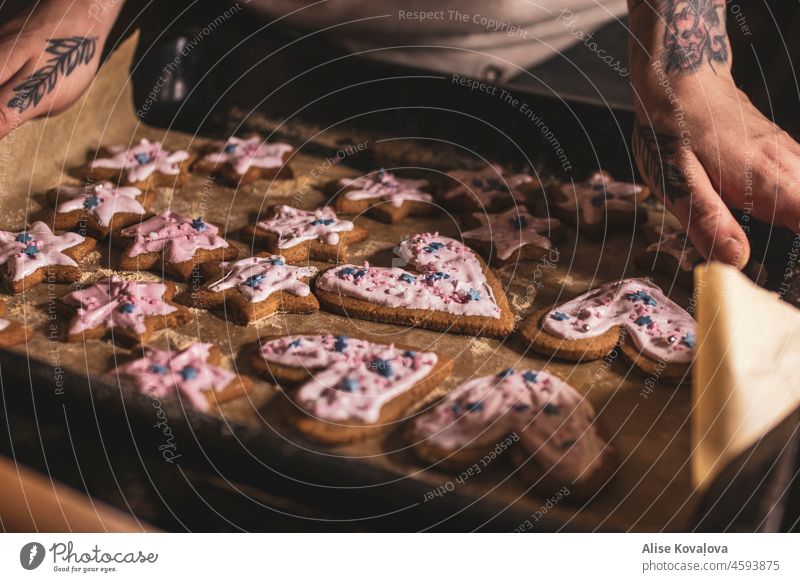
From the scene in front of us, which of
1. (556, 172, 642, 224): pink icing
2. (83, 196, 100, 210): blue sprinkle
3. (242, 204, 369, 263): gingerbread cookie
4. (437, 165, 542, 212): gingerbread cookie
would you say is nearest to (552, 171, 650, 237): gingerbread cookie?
(556, 172, 642, 224): pink icing

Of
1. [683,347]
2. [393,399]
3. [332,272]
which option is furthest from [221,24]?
[683,347]

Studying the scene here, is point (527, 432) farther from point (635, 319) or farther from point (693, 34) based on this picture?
point (693, 34)

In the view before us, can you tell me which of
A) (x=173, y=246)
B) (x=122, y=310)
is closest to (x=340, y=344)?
(x=122, y=310)

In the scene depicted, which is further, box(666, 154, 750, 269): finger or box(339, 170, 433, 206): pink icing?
box(339, 170, 433, 206): pink icing

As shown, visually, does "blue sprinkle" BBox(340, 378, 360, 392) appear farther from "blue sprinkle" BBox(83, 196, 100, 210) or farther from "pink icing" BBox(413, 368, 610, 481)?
"blue sprinkle" BBox(83, 196, 100, 210)
